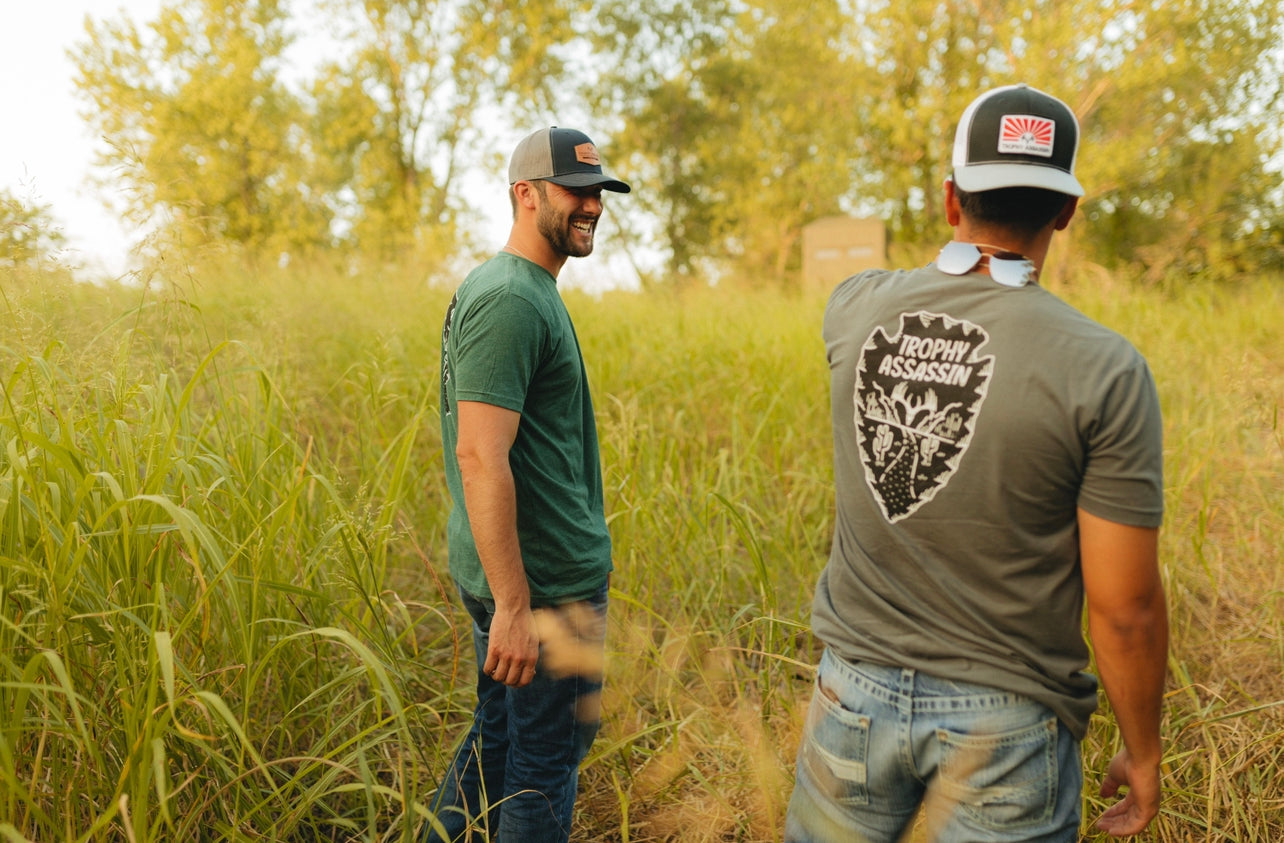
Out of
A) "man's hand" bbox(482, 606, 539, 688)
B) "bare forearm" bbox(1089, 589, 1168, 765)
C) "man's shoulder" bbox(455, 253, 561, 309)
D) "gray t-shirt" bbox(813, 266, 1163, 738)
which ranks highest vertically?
"man's shoulder" bbox(455, 253, 561, 309)

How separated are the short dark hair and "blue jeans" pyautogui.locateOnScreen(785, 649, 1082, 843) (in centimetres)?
74

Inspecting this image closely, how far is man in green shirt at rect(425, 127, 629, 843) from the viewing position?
168 centimetres

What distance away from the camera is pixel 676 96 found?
75.6 ft

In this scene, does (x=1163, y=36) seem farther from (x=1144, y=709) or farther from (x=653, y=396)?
(x=1144, y=709)

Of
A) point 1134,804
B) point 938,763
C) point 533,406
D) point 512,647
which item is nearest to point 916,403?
point 938,763

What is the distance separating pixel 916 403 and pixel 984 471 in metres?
0.15

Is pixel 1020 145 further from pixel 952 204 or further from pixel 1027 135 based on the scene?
pixel 952 204

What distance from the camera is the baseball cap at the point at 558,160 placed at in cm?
186

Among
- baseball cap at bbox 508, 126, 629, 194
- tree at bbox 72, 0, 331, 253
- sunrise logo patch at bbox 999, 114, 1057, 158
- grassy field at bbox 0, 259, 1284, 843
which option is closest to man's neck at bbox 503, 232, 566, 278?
baseball cap at bbox 508, 126, 629, 194

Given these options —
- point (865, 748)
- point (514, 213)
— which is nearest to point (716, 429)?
point (514, 213)

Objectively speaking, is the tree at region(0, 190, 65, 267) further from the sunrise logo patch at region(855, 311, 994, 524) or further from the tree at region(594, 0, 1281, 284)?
the tree at region(594, 0, 1281, 284)

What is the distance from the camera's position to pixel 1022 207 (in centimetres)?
130

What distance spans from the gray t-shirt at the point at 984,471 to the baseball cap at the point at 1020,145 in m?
0.17

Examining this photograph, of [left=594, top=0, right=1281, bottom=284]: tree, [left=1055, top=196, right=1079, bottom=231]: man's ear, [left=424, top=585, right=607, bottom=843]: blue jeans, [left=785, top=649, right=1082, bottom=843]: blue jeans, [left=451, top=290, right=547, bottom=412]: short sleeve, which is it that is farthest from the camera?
[left=594, top=0, right=1281, bottom=284]: tree
